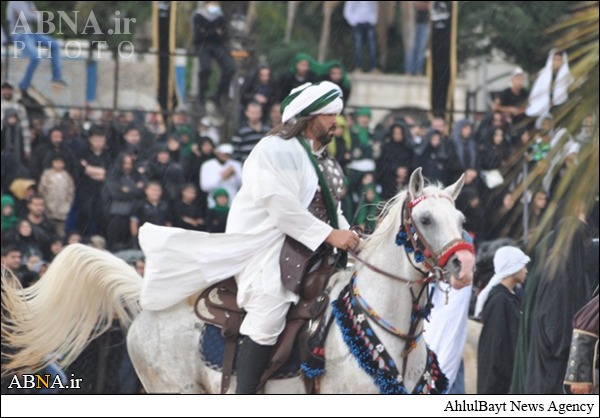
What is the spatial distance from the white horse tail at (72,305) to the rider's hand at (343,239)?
71.9 inches

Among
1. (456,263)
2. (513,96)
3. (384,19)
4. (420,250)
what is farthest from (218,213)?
(456,263)

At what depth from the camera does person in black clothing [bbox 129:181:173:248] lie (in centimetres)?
1516

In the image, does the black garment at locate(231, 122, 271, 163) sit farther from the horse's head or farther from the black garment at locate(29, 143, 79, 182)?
the horse's head

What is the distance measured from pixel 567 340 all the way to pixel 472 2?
889 centimetres

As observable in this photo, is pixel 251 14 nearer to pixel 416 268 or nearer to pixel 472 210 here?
pixel 472 210

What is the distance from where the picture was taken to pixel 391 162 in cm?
1605

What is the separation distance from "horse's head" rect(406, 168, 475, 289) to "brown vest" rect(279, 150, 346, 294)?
2.03 feet

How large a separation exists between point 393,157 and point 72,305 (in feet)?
21.7

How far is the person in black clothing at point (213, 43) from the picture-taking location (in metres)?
18.1

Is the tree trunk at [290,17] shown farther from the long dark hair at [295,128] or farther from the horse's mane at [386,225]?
the horse's mane at [386,225]

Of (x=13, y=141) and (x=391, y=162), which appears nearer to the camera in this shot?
(x=391, y=162)

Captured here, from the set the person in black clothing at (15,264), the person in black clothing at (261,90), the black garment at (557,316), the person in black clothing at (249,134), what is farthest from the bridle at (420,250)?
the person in black clothing at (261,90)

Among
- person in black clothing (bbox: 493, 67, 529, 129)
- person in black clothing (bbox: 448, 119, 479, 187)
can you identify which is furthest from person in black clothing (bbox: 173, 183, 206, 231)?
person in black clothing (bbox: 493, 67, 529, 129)

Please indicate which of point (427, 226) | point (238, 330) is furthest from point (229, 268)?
point (427, 226)
